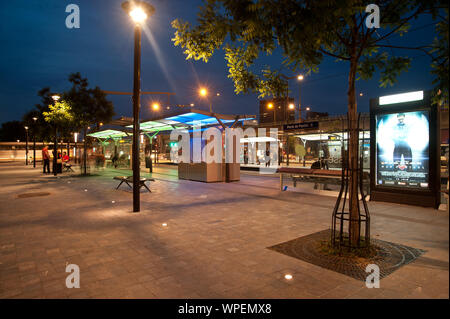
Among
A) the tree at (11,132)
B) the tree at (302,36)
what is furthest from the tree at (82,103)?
the tree at (11,132)

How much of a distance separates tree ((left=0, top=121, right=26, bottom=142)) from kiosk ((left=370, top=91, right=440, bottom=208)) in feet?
269

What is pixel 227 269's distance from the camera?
151 inches

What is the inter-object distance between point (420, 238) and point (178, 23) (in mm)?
5730

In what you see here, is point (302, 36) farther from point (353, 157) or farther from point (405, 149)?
point (405, 149)

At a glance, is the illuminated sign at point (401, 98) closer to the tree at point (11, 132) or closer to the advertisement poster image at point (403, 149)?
the advertisement poster image at point (403, 149)

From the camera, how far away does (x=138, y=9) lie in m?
6.71

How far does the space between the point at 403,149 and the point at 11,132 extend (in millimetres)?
86942

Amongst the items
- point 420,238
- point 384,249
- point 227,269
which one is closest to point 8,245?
point 227,269

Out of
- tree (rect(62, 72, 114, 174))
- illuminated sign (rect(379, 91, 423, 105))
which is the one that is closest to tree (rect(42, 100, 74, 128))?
Result: tree (rect(62, 72, 114, 174))

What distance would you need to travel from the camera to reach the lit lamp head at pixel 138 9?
6684 millimetres

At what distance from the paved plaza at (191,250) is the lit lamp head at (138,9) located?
481cm

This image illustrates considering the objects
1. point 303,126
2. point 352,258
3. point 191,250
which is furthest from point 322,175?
point 303,126

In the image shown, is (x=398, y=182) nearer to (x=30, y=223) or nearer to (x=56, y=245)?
(x=56, y=245)

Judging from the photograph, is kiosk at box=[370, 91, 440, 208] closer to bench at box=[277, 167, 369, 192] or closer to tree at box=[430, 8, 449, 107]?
bench at box=[277, 167, 369, 192]
